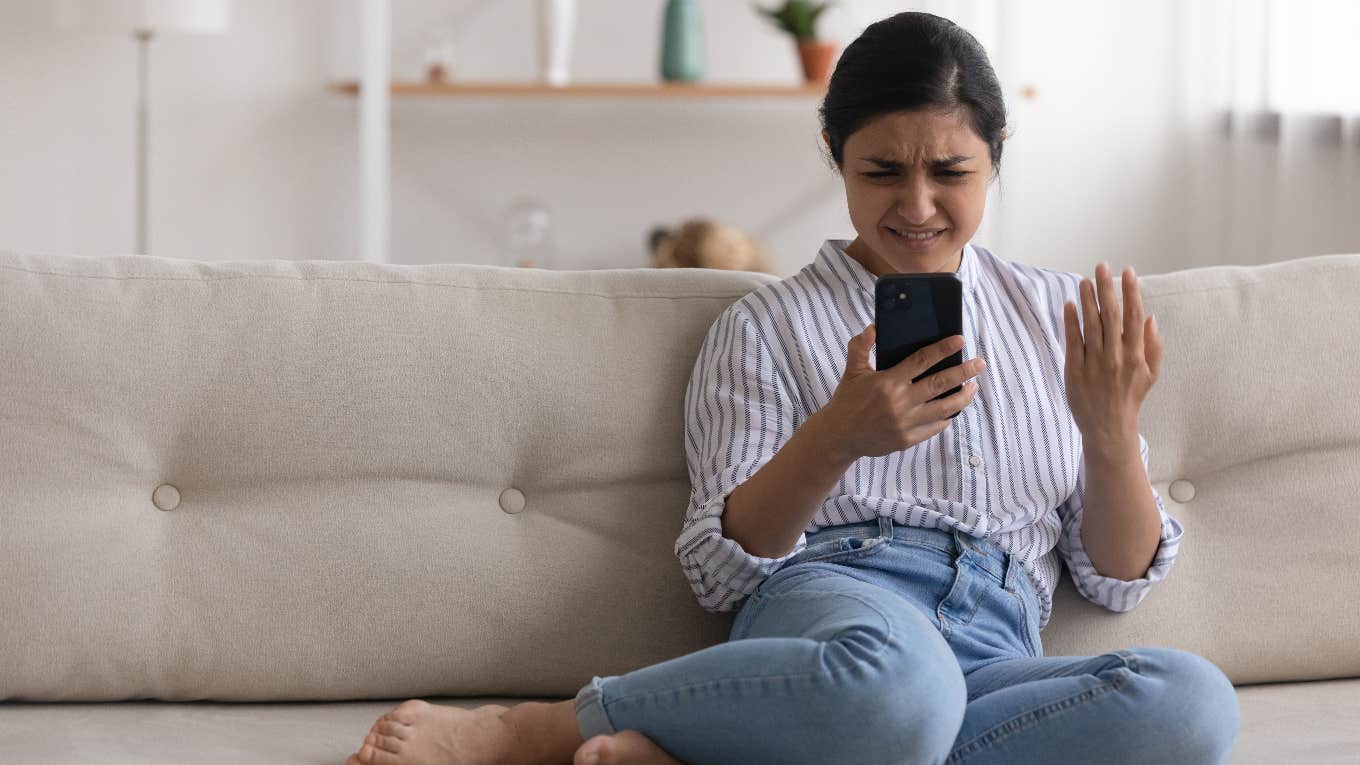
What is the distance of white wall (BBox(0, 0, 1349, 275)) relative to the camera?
407 centimetres

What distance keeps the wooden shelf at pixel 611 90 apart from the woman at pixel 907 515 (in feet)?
7.71

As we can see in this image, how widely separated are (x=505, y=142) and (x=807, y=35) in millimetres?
882

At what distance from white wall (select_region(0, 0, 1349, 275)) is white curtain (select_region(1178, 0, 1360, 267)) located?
0.20m

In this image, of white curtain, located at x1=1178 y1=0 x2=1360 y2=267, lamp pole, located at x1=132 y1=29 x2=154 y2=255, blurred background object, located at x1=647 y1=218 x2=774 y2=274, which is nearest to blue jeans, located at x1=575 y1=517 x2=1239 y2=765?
white curtain, located at x1=1178 y1=0 x2=1360 y2=267

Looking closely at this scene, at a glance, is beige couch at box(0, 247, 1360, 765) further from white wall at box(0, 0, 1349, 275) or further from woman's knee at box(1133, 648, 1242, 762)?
white wall at box(0, 0, 1349, 275)

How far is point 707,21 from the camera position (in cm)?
408

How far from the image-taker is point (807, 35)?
3834 mm

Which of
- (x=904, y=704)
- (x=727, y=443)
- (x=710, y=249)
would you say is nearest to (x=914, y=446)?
(x=727, y=443)

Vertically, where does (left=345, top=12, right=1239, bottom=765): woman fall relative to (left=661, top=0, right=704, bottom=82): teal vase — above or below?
below

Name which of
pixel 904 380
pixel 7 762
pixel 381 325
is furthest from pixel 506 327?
pixel 7 762

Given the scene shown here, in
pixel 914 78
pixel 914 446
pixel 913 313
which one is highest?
pixel 914 78

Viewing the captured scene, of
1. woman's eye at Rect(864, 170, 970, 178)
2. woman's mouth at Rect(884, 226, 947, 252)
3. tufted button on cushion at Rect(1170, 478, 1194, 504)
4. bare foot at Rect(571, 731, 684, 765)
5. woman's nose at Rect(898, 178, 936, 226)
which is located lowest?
bare foot at Rect(571, 731, 684, 765)

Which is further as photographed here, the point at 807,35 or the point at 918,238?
the point at 807,35

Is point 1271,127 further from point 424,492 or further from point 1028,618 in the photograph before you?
point 424,492
